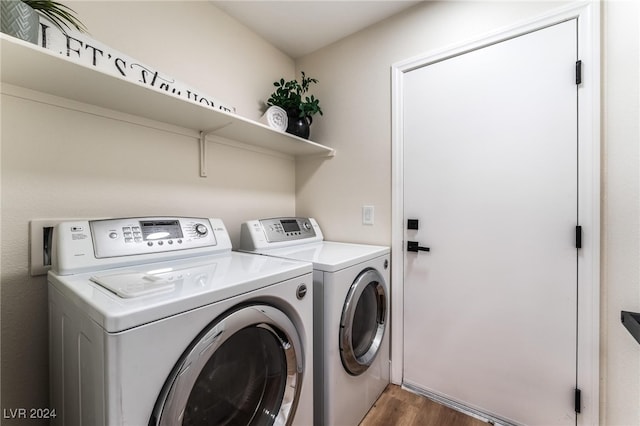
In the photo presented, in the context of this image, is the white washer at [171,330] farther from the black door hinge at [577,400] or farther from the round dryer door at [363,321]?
the black door hinge at [577,400]

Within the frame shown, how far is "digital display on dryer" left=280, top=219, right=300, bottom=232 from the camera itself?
5.64ft

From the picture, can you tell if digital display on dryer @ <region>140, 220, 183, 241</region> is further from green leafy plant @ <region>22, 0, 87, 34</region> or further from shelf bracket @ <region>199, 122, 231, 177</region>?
green leafy plant @ <region>22, 0, 87, 34</region>

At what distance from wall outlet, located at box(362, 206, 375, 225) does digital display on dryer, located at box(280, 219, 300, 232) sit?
47cm

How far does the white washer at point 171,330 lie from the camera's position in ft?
1.90

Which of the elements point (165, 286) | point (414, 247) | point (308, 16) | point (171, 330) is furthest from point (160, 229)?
point (308, 16)

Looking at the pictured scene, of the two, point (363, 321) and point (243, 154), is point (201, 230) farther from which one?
point (363, 321)

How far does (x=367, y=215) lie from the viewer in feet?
5.92

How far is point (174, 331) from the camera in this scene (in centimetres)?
63

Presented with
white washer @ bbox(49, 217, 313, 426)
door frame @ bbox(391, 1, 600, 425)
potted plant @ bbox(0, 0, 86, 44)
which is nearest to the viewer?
white washer @ bbox(49, 217, 313, 426)

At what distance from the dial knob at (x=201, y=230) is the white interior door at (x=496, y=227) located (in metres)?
1.19

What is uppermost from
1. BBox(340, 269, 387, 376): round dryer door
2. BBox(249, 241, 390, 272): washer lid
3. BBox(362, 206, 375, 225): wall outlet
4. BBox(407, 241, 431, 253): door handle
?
BBox(362, 206, 375, 225): wall outlet

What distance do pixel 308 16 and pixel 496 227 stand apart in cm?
173

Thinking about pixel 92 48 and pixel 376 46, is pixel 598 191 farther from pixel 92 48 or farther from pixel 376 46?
pixel 92 48

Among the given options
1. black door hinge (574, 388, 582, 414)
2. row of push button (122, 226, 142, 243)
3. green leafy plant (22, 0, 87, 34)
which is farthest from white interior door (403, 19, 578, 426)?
green leafy plant (22, 0, 87, 34)
